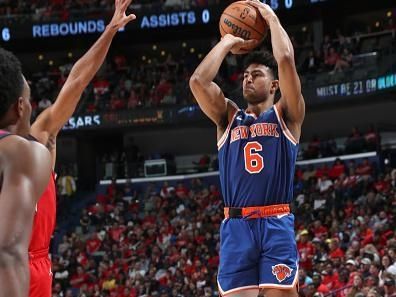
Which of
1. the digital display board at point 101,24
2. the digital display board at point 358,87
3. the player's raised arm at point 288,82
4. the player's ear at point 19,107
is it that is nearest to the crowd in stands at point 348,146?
the digital display board at point 358,87

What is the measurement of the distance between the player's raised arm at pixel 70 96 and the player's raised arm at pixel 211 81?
1.34 meters

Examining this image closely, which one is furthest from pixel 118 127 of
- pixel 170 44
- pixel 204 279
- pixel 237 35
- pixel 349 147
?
pixel 237 35

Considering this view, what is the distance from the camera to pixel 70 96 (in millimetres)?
4680

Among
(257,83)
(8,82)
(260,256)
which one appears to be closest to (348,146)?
(257,83)

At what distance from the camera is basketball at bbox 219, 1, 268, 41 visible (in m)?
6.34

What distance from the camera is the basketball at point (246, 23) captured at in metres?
6.34

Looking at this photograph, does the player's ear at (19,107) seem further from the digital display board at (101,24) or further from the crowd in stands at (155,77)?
the digital display board at (101,24)

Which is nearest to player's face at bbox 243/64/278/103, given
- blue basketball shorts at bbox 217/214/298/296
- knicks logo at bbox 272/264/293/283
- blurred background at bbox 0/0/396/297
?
blue basketball shorts at bbox 217/214/298/296

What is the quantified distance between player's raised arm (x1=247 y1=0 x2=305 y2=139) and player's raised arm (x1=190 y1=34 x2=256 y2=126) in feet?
1.19

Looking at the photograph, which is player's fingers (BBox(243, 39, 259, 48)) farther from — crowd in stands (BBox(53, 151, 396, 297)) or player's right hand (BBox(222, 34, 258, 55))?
crowd in stands (BBox(53, 151, 396, 297))

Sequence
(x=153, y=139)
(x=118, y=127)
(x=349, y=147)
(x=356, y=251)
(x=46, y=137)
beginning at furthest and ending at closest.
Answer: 1. (x=153, y=139)
2. (x=118, y=127)
3. (x=349, y=147)
4. (x=356, y=251)
5. (x=46, y=137)

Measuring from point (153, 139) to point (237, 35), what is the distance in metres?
21.1

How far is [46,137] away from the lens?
4.57 meters

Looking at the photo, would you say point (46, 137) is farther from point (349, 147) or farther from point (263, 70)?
point (349, 147)
